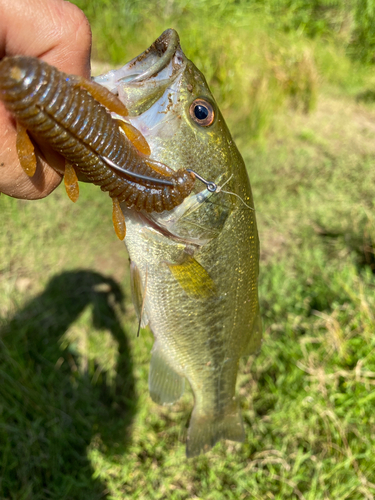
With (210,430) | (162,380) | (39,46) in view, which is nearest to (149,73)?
(39,46)

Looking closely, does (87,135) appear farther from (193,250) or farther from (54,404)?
(54,404)

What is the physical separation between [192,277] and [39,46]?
3.13 ft

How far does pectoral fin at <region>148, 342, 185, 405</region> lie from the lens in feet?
5.96

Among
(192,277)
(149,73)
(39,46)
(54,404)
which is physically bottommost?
(54,404)

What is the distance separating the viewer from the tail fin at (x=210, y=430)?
198cm

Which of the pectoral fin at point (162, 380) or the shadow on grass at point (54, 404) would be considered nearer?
the pectoral fin at point (162, 380)

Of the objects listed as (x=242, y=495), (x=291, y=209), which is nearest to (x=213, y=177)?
(x=242, y=495)

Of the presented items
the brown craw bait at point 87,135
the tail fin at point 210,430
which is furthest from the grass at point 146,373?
the brown craw bait at point 87,135

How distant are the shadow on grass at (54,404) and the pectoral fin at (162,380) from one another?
4.19 feet

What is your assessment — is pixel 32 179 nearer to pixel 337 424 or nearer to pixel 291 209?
pixel 337 424

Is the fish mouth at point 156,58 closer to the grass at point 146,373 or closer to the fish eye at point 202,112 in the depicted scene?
the fish eye at point 202,112

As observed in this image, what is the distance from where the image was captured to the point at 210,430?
1.99 meters

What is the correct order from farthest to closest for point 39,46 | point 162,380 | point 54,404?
point 54,404 < point 162,380 < point 39,46

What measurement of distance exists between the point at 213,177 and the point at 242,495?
231 centimetres
